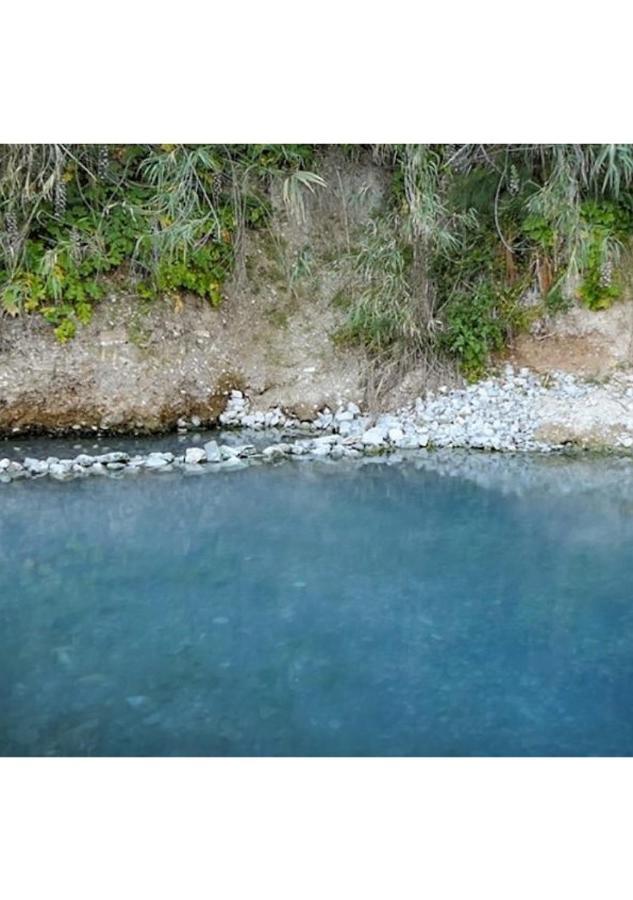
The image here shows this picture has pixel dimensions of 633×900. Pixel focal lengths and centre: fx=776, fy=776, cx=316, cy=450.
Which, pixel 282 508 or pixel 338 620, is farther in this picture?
pixel 282 508

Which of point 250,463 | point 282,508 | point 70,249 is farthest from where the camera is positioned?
point 70,249

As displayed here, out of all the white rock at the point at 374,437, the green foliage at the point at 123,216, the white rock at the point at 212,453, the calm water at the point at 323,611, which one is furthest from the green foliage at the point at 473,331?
the white rock at the point at 212,453

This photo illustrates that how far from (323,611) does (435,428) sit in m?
2.07

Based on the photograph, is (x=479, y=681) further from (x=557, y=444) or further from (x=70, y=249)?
(x=70, y=249)

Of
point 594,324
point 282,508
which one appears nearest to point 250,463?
point 282,508

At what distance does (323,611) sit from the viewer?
2838 mm

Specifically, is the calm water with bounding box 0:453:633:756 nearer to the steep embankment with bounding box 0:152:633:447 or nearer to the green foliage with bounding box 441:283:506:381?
the steep embankment with bounding box 0:152:633:447

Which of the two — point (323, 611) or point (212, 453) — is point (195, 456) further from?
point (323, 611)

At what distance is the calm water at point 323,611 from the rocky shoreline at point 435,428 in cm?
17

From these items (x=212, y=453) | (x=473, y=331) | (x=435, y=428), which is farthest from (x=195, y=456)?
(x=473, y=331)

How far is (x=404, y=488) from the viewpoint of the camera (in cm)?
406

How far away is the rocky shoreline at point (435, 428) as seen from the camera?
4281 mm
